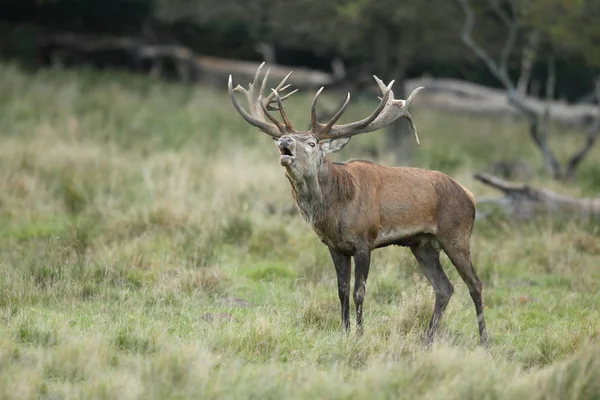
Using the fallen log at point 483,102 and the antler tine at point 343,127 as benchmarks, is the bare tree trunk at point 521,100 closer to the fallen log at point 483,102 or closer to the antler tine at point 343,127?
the fallen log at point 483,102

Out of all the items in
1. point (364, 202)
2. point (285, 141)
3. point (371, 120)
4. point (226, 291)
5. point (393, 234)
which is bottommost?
point (226, 291)

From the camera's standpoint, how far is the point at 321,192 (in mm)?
7941

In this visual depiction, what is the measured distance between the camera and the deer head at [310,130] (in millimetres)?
7641

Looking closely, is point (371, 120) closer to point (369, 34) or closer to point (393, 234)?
point (393, 234)

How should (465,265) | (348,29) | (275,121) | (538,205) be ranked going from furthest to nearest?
(348,29) → (538,205) → (465,265) → (275,121)

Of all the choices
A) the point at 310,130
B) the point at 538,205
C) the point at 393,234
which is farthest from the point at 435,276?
the point at 538,205

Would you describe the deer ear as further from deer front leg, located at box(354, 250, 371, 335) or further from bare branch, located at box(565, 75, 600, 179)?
bare branch, located at box(565, 75, 600, 179)

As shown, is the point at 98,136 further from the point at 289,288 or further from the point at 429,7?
the point at 289,288

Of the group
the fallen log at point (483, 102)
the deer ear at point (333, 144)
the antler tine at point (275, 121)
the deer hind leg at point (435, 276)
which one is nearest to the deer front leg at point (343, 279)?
the deer hind leg at point (435, 276)

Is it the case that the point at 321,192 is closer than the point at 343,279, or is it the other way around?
the point at 321,192

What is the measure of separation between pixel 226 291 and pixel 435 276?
2.21m

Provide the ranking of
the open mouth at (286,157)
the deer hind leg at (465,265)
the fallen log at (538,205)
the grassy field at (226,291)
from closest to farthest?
the grassy field at (226,291) < the open mouth at (286,157) < the deer hind leg at (465,265) < the fallen log at (538,205)

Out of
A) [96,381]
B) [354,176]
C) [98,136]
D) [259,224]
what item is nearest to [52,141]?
[98,136]

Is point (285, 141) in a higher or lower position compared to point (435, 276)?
higher
